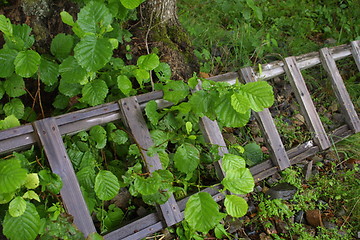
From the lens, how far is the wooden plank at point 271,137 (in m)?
2.91

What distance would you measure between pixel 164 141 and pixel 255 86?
2.17 feet

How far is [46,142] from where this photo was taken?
6.82 feet

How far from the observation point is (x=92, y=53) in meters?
2.16

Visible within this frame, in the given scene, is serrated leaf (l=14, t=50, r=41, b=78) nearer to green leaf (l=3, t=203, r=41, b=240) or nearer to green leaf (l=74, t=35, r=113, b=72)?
green leaf (l=74, t=35, r=113, b=72)

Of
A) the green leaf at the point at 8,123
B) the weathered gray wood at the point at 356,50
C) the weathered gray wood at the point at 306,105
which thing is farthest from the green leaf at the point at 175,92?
the weathered gray wood at the point at 356,50

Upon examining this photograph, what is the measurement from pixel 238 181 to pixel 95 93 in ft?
3.26

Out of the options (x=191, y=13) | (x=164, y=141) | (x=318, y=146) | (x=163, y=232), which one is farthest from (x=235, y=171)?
(x=191, y=13)

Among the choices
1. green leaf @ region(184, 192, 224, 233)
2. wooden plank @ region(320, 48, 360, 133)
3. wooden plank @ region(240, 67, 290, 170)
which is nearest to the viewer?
green leaf @ region(184, 192, 224, 233)

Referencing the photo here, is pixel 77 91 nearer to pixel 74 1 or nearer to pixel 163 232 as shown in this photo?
pixel 74 1

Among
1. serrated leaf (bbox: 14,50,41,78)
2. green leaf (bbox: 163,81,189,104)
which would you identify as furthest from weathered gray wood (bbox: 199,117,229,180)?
serrated leaf (bbox: 14,50,41,78)

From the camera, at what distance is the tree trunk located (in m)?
3.00

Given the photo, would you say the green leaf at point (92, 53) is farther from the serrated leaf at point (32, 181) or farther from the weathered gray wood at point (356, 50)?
the weathered gray wood at point (356, 50)

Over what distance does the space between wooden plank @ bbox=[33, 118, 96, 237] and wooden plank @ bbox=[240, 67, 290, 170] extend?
4.83ft

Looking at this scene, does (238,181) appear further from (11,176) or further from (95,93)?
(11,176)
